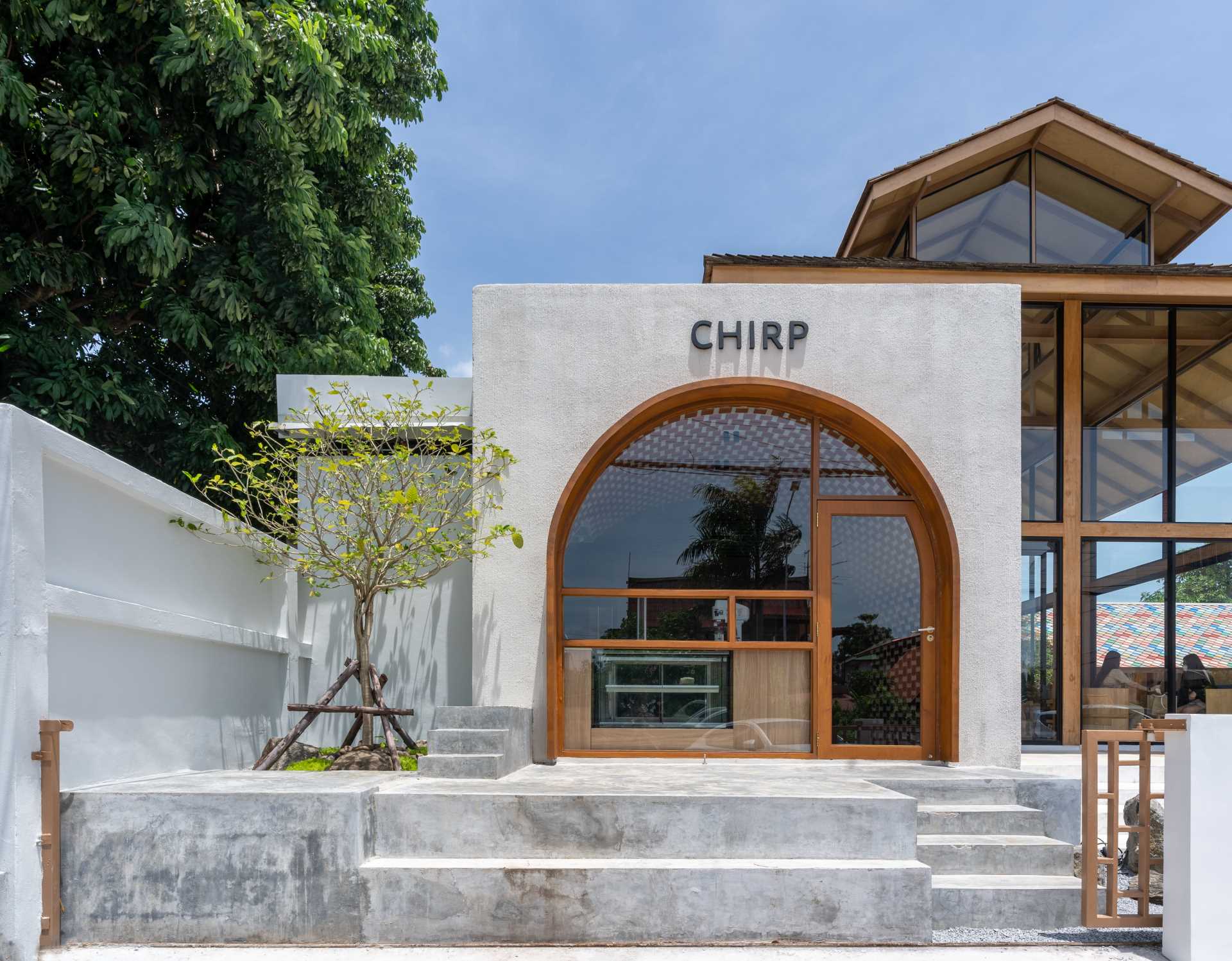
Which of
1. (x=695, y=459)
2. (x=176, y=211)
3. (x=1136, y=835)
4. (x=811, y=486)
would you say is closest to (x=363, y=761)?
(x=695, y=459)

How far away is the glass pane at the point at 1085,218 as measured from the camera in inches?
411

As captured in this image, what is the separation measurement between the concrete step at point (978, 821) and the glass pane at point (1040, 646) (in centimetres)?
360

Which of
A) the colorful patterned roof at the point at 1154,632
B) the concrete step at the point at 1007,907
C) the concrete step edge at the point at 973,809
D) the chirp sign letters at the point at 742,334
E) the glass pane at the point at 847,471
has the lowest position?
the concrete step at the point at 1007,907

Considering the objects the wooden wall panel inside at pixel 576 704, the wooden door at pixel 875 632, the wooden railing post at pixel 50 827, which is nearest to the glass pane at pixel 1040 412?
the wooden door at pixel 875 632

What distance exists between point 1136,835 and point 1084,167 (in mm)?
8054

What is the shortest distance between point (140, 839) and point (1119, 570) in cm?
911

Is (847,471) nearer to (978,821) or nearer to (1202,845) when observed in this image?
(978,821)

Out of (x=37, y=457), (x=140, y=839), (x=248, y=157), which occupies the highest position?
(x=248, y=157)

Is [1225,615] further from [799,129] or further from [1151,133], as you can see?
[799,129]

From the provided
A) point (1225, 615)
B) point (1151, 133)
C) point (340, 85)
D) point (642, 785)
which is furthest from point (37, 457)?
point (1151, 133)

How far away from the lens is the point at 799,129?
13.9m

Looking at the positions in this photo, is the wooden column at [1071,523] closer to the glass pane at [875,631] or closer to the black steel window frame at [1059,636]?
the black steel window frame at [1059,636]

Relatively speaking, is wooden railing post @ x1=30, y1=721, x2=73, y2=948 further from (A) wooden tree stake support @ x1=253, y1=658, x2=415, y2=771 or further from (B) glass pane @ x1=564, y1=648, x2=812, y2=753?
(B) glass pane @ x1=564, y1=648, x2=812, y2=753

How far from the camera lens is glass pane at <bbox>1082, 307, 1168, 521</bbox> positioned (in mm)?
9438
